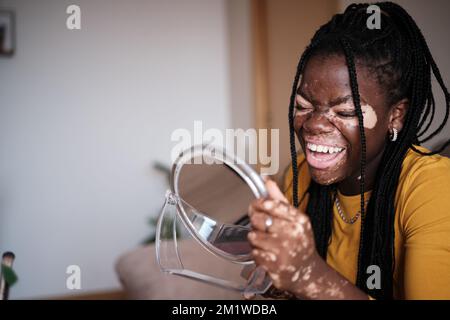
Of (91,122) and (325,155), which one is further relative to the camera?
(91,122)

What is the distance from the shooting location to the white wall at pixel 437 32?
96 centimetres

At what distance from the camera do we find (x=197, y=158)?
0.58 metres

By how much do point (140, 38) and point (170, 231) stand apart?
6.92ft

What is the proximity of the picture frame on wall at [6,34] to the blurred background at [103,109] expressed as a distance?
0.10ft

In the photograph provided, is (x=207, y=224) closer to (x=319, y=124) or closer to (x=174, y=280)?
(x=319, y=124)

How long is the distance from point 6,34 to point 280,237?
93.9 inches

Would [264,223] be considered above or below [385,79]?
below

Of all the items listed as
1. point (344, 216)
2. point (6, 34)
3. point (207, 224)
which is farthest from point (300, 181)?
point (6, 34)

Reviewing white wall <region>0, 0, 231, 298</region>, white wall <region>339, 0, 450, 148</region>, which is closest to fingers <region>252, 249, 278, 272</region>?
white wall <region>339, 0, 450, 148</region>

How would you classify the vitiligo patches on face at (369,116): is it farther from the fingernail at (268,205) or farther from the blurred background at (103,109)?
the blurred background at (103,109)

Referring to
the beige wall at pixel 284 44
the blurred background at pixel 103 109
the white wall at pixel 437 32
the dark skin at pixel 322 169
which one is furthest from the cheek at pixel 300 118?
the blurred background at pixel 103 109

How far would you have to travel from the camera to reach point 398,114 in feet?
2.54
